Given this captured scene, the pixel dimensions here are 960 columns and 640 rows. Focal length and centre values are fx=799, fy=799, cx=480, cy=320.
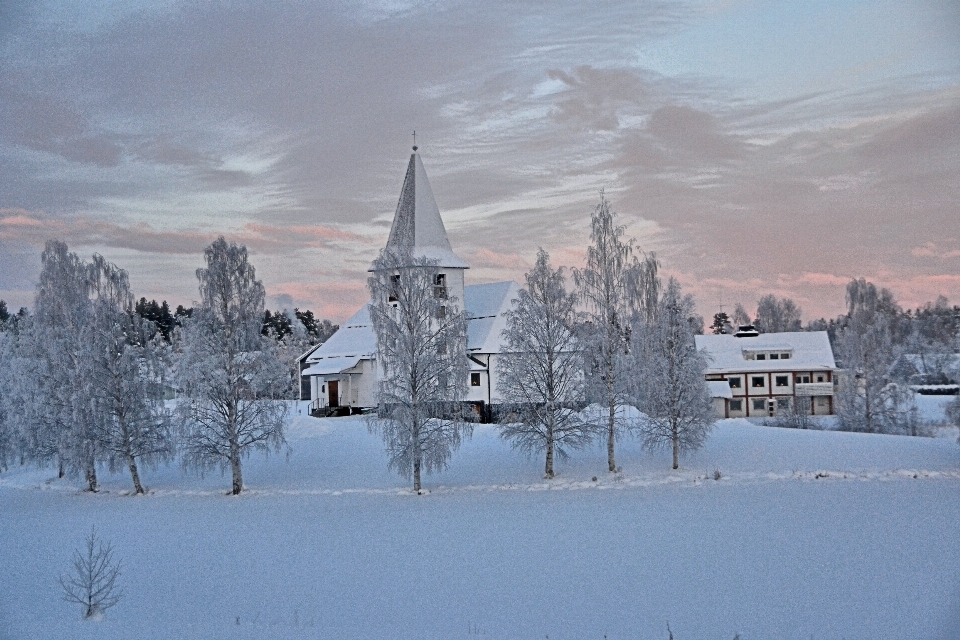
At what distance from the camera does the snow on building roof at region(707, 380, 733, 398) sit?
2203 inches

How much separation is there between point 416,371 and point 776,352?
39038 mm

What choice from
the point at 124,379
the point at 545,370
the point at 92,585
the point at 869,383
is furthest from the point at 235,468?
the point at 869,383

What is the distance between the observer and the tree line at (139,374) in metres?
29.6

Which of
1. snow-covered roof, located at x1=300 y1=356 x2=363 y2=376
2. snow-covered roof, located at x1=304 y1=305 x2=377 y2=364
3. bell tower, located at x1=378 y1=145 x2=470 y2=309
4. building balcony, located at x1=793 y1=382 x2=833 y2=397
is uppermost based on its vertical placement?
bell tower, located at x1=378 y1=145 x2=470 y2=309

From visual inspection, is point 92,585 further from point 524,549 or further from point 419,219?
point 419,219

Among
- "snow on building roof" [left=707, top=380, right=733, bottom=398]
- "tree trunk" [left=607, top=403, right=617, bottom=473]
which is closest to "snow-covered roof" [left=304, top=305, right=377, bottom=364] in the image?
"tree trunk" [left=607, top=403, right=617, bottom=473]

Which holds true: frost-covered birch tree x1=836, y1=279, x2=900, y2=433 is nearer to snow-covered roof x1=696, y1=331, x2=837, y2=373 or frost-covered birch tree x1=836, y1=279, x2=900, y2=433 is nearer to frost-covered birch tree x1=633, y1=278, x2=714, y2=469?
snow-covered roof x1=696, y1=331, x2=837, y2=373

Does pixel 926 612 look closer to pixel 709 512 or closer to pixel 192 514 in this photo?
pixel 709 512

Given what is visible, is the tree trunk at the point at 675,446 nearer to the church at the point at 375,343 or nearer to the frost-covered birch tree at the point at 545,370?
the frost-covered birch tree at the point at 545,370

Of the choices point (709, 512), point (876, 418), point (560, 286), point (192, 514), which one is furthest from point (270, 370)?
point (876, 418)

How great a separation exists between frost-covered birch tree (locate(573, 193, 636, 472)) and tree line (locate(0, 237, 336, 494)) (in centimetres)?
1195

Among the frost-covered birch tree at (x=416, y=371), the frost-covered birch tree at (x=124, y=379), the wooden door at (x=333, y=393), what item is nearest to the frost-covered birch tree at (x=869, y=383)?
the frost-covered birch tree at (x=416, y=371)

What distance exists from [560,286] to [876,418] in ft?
86.3

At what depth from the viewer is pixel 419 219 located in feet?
138
